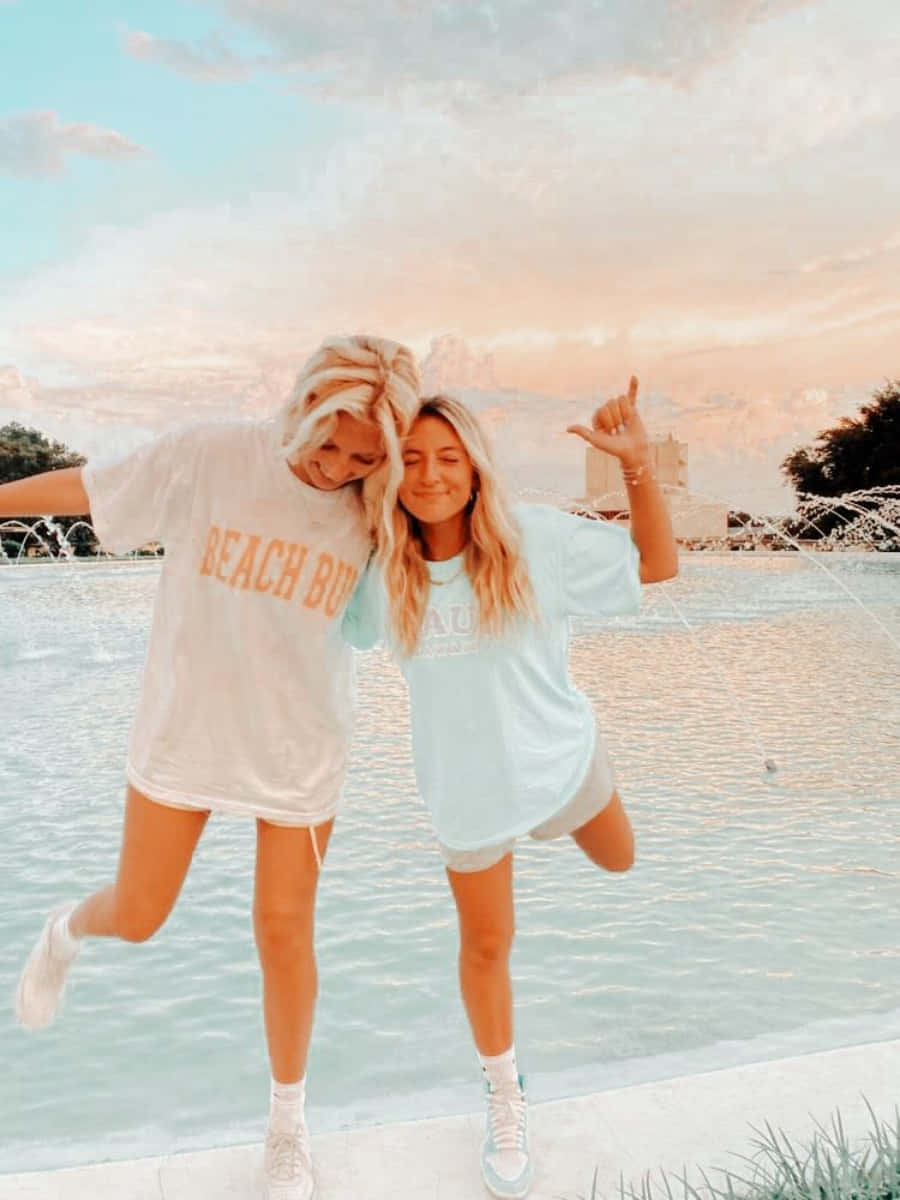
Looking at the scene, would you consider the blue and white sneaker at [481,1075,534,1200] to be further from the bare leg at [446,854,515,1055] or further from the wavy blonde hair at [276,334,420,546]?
the wavy blonde hair at [276,334,420,546]

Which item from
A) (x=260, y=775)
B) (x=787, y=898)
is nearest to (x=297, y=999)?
(x=260, y=775)

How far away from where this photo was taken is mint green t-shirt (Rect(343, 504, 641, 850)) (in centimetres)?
259

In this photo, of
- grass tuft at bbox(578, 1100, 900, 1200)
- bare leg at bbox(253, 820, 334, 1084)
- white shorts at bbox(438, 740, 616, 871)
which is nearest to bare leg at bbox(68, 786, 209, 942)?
bare leg at bbox(253, 820, 334, 1084)

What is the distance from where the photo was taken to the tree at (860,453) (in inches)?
1818

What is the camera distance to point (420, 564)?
2.62m

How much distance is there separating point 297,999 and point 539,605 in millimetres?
993

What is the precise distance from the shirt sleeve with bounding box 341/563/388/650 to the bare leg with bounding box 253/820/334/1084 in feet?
1.32

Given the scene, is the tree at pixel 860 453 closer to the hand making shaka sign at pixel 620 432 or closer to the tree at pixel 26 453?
the tree at pixel 26 453

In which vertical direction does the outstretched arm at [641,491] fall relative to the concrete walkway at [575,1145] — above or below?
above

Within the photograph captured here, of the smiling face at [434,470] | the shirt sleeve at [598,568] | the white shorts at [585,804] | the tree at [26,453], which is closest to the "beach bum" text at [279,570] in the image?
the smiling face at [434,470]

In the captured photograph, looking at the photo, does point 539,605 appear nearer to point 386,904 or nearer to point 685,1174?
point 685,1174

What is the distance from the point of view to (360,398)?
7.89 feet

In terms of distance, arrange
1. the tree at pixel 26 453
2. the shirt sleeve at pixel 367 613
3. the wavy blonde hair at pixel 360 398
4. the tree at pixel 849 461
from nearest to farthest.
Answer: the wavy blonde hair at pixel 360 398
the shirt sleeve at pixel 367 613
the tree at pixel 849 461
the tree at pixel 26 453

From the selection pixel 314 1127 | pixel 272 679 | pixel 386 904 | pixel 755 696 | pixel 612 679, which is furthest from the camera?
pixel 612 679
